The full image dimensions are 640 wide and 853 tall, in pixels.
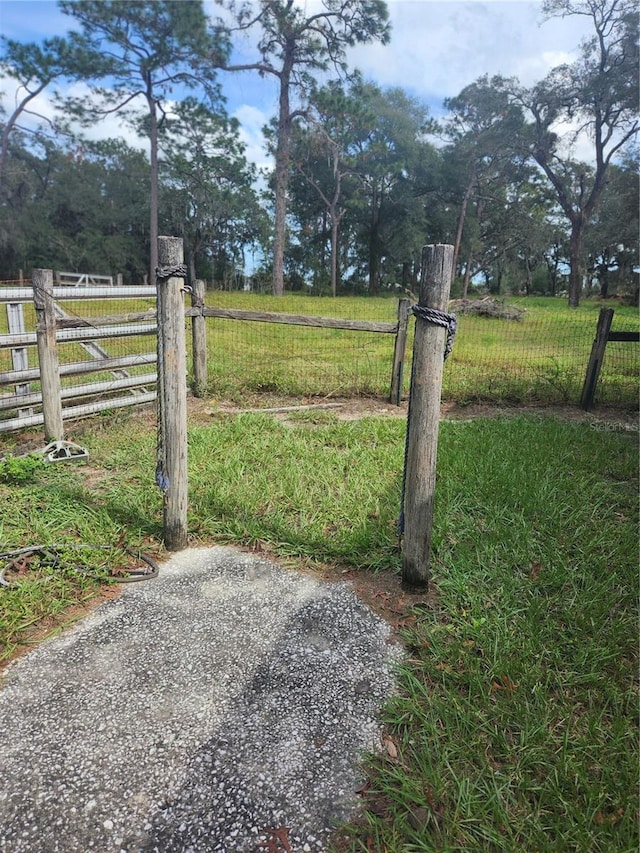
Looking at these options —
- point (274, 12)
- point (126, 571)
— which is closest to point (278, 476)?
point (126, 571)

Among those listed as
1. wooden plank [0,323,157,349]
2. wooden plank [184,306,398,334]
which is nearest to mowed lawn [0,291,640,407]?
wooden plank [0,323,157,349]

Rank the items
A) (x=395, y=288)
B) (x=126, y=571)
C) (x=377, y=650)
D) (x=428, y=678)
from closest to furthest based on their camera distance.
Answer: (x=428, y=678), (x=377, y=650), (x=126, y=571), (x=395, y=288)

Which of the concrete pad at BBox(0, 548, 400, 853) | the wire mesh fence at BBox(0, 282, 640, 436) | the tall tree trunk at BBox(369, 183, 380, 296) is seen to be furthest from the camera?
the tall tree trunk at BBox(369, 183, 380, 296)

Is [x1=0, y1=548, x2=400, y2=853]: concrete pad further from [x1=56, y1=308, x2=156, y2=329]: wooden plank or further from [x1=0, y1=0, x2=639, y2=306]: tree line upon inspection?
[x1=0, y1=0, x2=639, y2=306]: tree line

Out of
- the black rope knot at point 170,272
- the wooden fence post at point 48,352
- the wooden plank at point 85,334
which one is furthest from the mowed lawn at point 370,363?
the black rope knot at point 170,272

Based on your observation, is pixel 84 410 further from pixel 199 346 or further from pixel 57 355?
pixel 199 346

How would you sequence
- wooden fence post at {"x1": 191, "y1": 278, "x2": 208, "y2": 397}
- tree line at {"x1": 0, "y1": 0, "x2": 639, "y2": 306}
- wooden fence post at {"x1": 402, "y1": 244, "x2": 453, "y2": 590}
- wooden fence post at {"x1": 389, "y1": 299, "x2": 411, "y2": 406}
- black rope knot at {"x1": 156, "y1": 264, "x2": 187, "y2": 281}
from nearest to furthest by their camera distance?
wooden fence post at {"x1": 402, "y1": 244, "x2": 453, "y2": 590} → black rope knot at {"x1": 156, "y1": 264, "x2": 187, "y2": 281} → wooden fence post at {"x1": 389, "y1": 299, "x2": 411, "y2": 406} → wooden fence post at {"x1": 191, "y1": 278, "x2": 208, "y2": 397} → tree line at {"x1": 0, "y1": 0, "x2": 639, "y2": 306}

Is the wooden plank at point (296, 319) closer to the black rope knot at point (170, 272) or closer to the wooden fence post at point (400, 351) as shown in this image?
the wooden fence post at point (400, 351)

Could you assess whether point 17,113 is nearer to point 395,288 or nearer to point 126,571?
point 395,288

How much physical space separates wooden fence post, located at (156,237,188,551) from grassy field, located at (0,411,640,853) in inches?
8.5

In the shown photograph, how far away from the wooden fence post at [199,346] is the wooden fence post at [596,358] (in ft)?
15.3

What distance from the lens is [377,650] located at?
2256 mm

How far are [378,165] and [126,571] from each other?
104ft

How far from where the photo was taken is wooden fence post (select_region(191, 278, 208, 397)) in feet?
20.4
